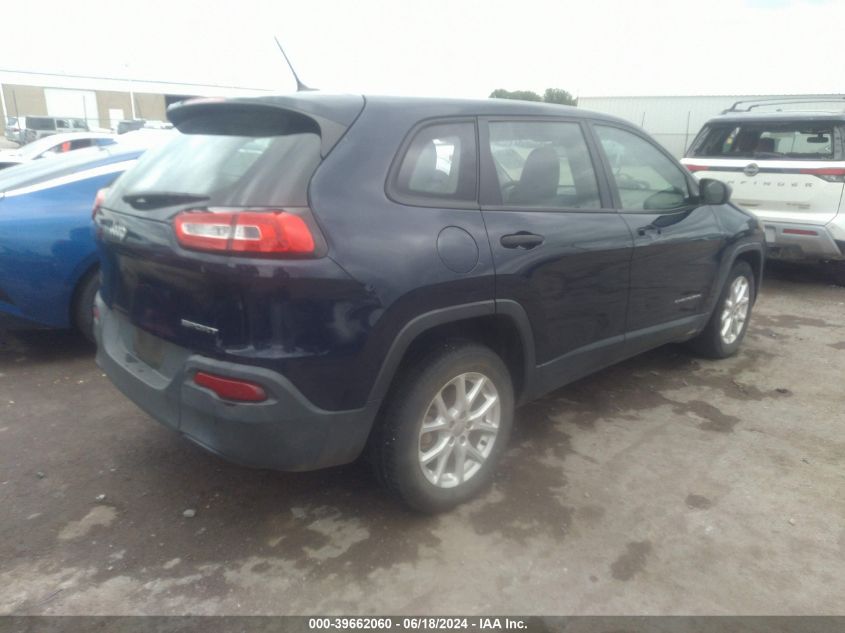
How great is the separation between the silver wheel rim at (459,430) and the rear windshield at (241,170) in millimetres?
1042

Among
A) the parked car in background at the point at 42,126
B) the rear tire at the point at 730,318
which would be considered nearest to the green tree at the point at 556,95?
the parked car in background at the point at 42,126

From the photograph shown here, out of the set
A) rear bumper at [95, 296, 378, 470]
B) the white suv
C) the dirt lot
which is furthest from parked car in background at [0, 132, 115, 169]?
rear bumper at [95, 296, 378, 470]

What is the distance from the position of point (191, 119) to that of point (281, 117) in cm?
62

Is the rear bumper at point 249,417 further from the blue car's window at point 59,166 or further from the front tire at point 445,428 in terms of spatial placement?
the blue car's window at point 59,166

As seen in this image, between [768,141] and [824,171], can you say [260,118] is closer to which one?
[824,171]

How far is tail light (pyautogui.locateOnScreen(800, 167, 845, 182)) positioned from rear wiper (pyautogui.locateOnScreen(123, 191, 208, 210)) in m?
6.28

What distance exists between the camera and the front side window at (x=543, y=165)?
10.2 feet

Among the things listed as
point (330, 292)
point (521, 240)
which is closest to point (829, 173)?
point (521, 240)

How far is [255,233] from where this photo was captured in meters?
2.30

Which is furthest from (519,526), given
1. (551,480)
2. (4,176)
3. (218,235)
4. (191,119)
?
(4,176)

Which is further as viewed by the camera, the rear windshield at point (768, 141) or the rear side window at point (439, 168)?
the rear windshield at point (768, 141)

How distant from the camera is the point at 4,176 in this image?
190 inches

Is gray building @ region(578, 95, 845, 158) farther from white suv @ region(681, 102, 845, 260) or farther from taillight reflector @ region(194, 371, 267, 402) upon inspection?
taillight reflector @ region(194, 371, 267, 402)

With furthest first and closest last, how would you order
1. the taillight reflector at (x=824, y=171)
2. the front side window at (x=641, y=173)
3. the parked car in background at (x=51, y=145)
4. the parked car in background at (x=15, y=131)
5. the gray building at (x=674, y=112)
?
the parked car in background at (x=15, y=131)
the gray building at (x=674, y=112)
the parked car in background at (x=51, y=145)
the taillight reflector at (x=824, y=171)
the front side window at (x=641, y=173)
